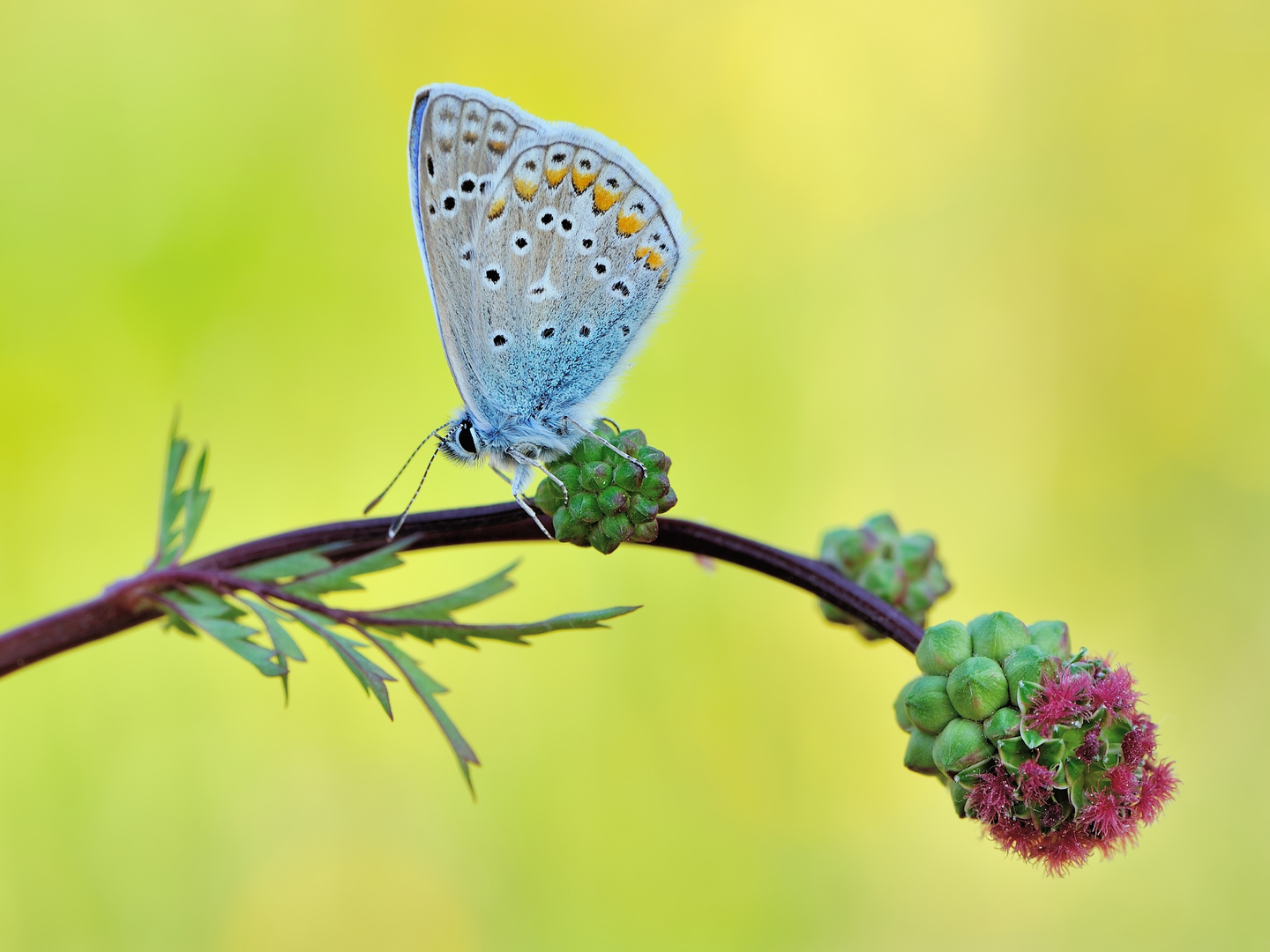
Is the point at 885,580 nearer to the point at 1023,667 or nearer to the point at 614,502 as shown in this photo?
the point at 1023,667

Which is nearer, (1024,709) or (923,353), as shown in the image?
(1024,709)

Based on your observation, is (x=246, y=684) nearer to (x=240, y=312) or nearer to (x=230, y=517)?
(x=230, y=517)

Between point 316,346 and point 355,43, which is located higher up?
point 355,43

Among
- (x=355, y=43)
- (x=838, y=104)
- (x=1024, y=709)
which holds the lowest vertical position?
(x=1024, y=709)

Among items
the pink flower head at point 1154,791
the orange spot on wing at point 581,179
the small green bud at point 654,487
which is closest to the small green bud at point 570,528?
the small green bud at point 654,487

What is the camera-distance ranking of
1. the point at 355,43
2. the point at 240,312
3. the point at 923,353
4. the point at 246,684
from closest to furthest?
the point at 246,684
the point at 240,312
the point at 355,43
the point at 923,353

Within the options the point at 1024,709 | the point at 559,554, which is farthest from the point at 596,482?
the point at 559,554

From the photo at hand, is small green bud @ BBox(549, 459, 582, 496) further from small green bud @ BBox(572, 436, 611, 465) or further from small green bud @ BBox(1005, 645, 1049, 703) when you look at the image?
small green bud @ BBox(1005, 645, 1049, 703)

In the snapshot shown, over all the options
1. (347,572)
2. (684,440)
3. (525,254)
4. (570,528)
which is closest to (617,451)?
(570,528)
